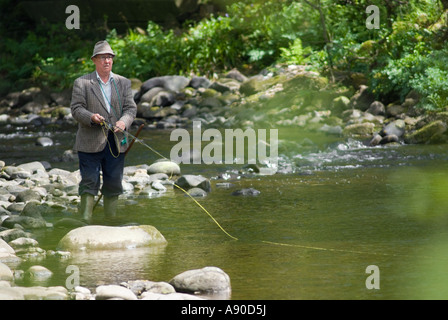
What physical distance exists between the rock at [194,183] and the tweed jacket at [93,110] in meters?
2.23

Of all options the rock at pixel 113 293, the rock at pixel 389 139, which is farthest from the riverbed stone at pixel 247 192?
the rock at pixel 389 139

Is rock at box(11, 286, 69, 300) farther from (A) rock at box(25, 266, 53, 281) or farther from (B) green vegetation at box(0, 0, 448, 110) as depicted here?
(B) green vegetation at box(0, 0, 448, 110)

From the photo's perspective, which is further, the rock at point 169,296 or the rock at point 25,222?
the rock at point 25,222

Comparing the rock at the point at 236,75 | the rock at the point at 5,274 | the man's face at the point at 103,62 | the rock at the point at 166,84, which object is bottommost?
the rock at the point at 5,274

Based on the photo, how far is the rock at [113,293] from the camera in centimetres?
488

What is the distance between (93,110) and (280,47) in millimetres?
13850

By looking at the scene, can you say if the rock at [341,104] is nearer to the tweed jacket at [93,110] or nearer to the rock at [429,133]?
the rock at [429,133]

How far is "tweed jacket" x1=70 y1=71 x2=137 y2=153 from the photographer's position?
289 inches

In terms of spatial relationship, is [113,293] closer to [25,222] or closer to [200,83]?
[25,222]

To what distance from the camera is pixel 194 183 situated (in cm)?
973

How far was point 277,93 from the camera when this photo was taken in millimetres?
17844

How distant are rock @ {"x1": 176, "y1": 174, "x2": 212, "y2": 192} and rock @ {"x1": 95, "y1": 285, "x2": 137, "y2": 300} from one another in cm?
468

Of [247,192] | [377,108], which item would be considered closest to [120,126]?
[247,192]

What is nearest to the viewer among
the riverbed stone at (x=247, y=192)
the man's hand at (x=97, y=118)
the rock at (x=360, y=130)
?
the man's hand at (x=97, y=118)
